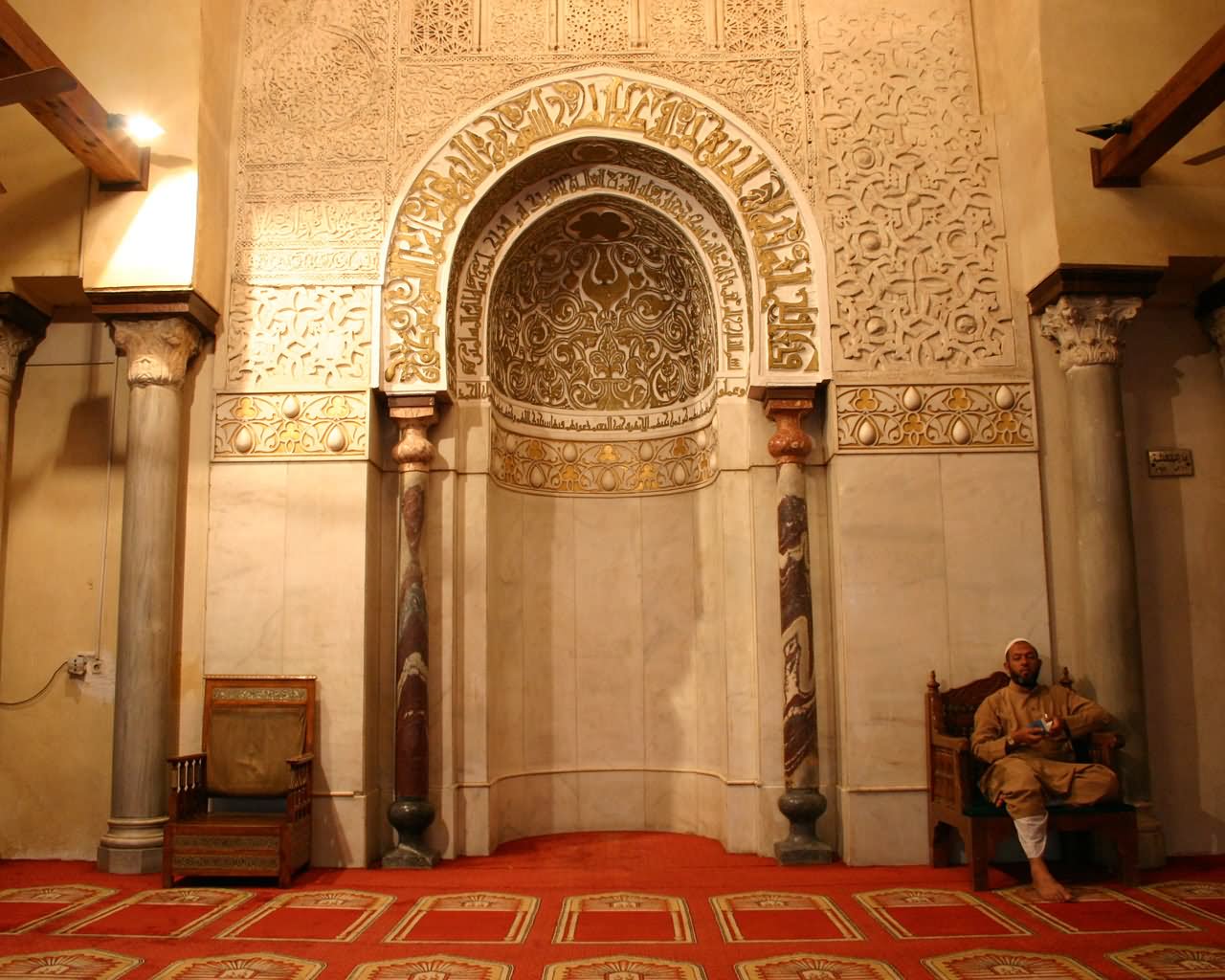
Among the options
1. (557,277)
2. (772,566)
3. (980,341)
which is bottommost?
(772,566)

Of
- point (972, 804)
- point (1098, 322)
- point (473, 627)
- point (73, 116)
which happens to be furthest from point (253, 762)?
point (1098, 322)

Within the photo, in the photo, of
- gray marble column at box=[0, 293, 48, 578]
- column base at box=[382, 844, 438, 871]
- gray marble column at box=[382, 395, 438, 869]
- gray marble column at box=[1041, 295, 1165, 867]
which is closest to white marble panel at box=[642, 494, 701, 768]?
gray marble column at box=[382, 395, 438, 869]

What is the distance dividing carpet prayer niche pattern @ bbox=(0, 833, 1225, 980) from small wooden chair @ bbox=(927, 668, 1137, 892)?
0.17 meters

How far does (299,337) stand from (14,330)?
1563 millimetres

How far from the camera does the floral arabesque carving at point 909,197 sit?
577cm

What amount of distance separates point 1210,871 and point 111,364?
21.0ft

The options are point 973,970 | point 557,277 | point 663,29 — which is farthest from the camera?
point 557,277

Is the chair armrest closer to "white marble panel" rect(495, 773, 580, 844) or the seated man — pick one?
the seated man

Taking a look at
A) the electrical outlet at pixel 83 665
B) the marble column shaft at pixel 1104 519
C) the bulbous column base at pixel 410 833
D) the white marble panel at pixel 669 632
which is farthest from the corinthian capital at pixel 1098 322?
the electrical outlet at pixel 83 665

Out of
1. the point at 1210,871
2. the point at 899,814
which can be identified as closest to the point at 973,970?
the point at 899,814

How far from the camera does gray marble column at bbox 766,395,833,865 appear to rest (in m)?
5.44

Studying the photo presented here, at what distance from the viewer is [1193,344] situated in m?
5.95

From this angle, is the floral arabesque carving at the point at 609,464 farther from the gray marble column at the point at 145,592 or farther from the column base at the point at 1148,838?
the column base at the point at 1148,838

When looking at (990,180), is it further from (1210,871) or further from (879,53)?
(1210,871)
